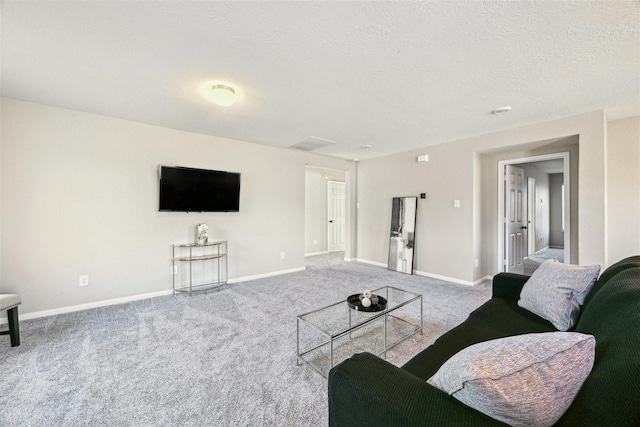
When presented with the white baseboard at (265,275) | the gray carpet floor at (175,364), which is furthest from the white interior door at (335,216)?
the gray carpet floor at (175,364)

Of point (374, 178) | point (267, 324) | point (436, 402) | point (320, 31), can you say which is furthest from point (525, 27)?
point (374, 178)

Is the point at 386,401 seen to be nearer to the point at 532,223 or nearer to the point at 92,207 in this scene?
the point at 92,207

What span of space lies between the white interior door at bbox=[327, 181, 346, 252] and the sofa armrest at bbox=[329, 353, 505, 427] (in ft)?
21.0

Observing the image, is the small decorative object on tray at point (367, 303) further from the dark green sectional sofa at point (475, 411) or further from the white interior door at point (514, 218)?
the white interior door at point (514, 218)

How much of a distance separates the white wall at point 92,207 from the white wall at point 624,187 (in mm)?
5090

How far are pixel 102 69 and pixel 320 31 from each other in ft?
6.19

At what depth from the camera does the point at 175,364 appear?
6.64 feet

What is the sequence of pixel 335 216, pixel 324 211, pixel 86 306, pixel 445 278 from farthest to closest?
pixel 335 216 < pixel 324 211 < pixel 445 278 < pixel 86 306

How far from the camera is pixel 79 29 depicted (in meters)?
1.72

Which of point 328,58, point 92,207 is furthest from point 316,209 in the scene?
point 328,58

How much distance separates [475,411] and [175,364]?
211cm

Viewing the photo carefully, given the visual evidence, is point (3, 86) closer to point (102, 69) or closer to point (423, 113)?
point (102, 69)

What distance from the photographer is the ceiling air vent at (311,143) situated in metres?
4.31

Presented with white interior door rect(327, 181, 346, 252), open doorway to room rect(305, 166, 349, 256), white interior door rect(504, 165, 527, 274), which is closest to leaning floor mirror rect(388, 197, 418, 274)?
white interior door rect(504, 165, 527, 274)
